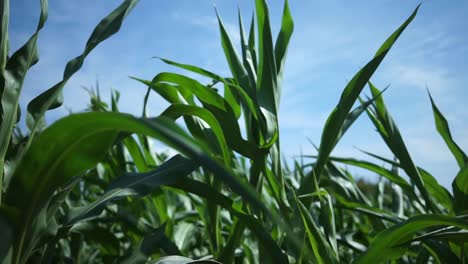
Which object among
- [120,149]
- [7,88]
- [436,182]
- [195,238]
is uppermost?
[7,88]

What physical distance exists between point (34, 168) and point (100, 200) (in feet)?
0.49

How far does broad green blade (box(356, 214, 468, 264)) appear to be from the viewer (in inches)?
19.0

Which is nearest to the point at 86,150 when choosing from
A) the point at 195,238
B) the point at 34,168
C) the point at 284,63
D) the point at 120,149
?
the point at 34,168

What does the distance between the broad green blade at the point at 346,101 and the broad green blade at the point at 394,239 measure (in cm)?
14

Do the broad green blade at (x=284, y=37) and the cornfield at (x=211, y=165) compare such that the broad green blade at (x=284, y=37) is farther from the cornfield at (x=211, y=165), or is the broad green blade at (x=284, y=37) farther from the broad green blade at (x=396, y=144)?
the broad green blade at (x=396, y=144)

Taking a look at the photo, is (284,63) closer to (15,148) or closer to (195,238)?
(15,148)

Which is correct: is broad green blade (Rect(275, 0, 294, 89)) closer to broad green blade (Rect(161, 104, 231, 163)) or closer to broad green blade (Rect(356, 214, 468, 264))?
broad green blade (Rect(161, 104, 231, 163))

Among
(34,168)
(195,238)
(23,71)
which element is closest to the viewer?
(34,168)

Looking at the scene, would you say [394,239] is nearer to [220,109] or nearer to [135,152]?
[220,109]

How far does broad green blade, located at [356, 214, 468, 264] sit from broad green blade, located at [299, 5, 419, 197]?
0.14m

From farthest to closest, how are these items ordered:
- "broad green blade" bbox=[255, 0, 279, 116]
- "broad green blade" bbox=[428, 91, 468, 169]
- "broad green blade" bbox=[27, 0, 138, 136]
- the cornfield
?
"broad green blade" bbox=[428, 91, 468, 169], "broad green blade" bbox=[255, 0, 279, 116], "broad green blade" bbox=[27, 0, 138, 136], the cornfield

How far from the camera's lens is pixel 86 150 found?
450 mm

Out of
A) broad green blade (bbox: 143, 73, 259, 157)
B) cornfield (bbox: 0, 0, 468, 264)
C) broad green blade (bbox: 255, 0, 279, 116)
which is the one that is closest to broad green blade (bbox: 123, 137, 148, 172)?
cornfield (bbox: 0, 0, 468, 264)

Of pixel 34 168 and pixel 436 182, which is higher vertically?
pixel 34 168
